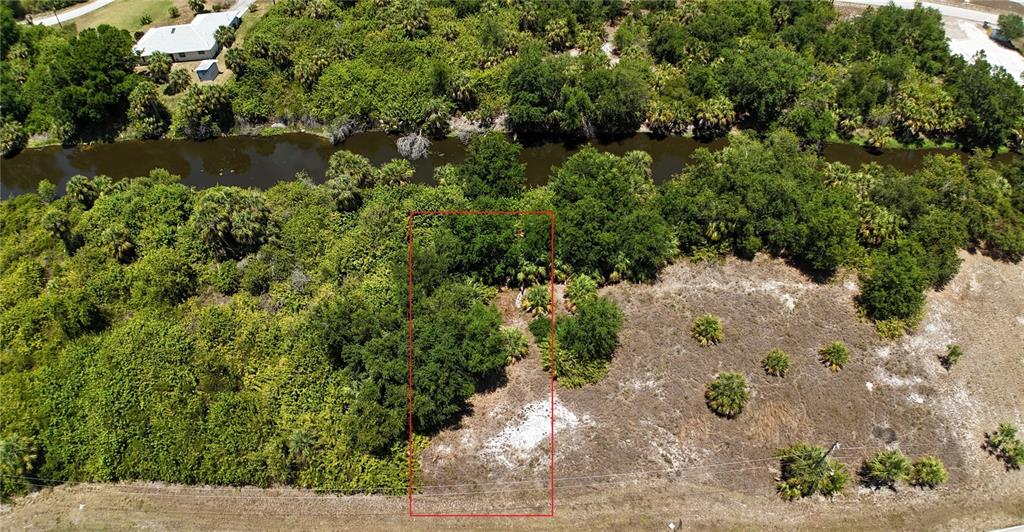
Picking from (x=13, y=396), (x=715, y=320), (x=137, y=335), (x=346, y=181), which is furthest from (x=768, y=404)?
(x=13, y=396)

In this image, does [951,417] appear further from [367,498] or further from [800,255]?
[367,498]

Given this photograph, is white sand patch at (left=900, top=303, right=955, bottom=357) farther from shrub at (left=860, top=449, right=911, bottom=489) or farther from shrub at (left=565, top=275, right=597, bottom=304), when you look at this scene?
shrub at (left=565, top=275, right=597, bottom=304)

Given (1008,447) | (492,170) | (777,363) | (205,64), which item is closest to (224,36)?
(205,64)

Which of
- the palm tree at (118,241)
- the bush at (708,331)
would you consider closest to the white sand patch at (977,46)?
the bush at (708,331)

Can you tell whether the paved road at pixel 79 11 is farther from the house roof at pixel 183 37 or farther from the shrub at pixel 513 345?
the shrub at pixel 513 345

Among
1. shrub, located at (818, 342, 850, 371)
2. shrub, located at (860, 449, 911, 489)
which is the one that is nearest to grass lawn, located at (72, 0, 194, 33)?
shrub, located at (818, 342, 850, 371)

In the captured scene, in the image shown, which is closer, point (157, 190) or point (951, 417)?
point (951, 417)

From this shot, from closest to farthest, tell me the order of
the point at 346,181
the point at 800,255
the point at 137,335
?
1. the point at 137,335
2. the point at 800,255
3. the point at 346,181
